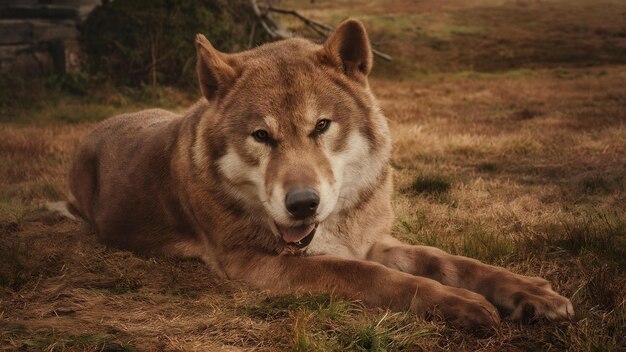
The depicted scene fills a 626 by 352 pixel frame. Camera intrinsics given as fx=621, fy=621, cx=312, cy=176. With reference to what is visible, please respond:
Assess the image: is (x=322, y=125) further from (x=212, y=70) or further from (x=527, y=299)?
(x=527, y=299)

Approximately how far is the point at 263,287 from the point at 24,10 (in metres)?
13.3

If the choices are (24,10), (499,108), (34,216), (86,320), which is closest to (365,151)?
(86,320)

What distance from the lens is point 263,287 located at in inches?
149

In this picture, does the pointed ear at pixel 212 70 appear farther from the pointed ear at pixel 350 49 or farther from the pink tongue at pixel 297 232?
the pink tongue at pixel 297 232

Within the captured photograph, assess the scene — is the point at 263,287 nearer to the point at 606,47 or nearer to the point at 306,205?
the point at 306,205

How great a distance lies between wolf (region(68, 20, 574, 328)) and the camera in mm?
3367

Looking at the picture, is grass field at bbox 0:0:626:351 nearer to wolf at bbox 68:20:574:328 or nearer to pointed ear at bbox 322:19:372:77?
wolf at bbox 68:20:574:328

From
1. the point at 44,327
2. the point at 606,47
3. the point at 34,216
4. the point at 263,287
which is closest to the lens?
the point at 44,327

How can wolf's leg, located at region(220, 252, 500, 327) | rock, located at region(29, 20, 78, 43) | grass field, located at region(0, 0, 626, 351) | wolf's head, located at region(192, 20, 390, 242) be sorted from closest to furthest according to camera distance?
grass field, located at region(0, 0, 626, 351), wolf's leg, located at region(220, 252, 500, 327), wolf's head, located at region(192, 20, 390, 242), rock, located at region(29, 20, 78, 43)

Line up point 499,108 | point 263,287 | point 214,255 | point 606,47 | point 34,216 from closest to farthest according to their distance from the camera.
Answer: point 263,287, point 214,255, point 34,216, point 499,108, point 606,47

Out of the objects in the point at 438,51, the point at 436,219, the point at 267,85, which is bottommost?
the point at 438,51

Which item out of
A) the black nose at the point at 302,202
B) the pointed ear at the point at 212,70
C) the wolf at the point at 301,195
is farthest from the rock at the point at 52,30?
the black nose at the point at 302,202

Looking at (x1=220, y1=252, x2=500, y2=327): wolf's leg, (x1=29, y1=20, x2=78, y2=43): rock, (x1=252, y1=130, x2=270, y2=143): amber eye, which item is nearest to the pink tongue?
(x1=220, y1=252, x2=500, y2=327): wolf's leg

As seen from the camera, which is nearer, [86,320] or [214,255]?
[86,320]
